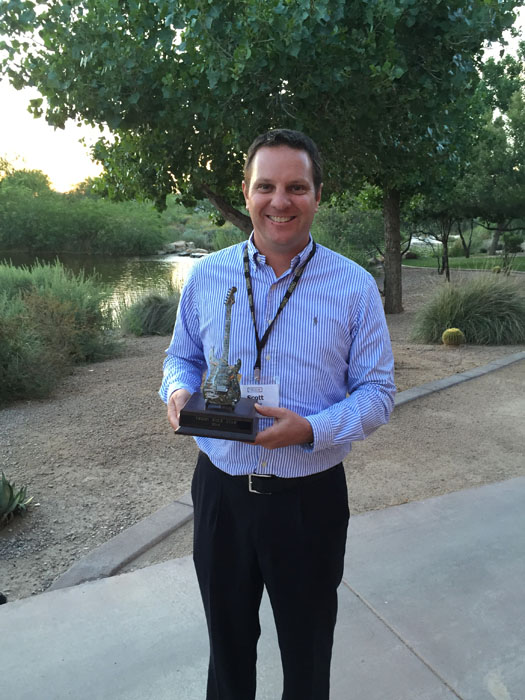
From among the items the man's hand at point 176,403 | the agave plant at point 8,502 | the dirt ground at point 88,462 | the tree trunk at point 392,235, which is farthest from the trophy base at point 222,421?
the tree trunk at point 392,235

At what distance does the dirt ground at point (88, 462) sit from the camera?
367cm

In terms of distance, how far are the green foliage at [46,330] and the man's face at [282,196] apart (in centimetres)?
591

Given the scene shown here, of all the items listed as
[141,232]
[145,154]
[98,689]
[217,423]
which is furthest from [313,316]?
[141,232]

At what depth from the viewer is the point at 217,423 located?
1.66 meters

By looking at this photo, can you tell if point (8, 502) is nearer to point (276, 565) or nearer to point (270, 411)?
point (276, 565)

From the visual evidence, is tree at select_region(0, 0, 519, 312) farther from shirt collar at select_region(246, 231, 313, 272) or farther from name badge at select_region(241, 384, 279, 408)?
name badge at select_region(241, 384, 279, 408)

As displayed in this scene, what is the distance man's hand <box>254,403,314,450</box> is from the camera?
5.45 ft

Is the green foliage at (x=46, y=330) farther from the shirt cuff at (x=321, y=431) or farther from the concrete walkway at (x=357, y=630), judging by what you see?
the shirt cuff at (x=321, y=431)

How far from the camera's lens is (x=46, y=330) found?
28.9 feet

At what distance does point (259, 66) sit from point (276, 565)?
4066 mm

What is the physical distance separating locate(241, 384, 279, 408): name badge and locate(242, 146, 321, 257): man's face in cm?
44

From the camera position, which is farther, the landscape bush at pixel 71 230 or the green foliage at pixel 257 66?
the landscape bush at pixel 71 230

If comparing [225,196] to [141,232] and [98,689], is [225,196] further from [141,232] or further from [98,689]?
[141,232]

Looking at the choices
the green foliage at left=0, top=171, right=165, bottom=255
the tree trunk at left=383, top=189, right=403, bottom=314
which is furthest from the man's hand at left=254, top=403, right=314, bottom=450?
the green foliage at left=0, top=171, right=165, bottom=255
